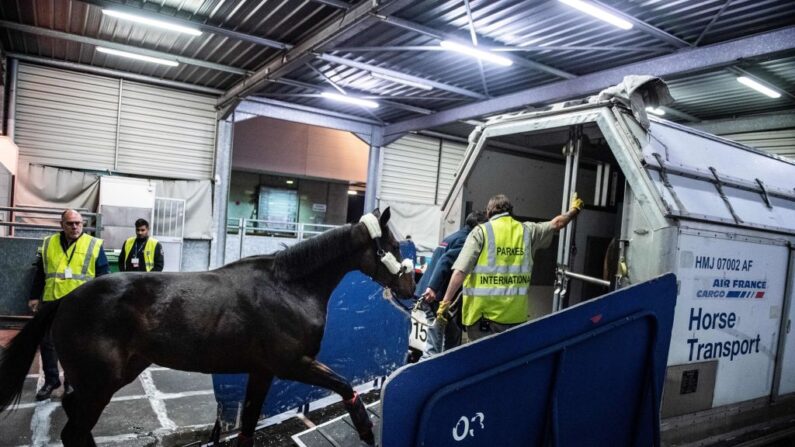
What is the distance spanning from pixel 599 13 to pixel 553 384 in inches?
260

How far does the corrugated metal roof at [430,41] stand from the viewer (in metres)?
7.76

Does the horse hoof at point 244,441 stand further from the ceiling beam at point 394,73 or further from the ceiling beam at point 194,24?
the ceiling beam at point 194,24

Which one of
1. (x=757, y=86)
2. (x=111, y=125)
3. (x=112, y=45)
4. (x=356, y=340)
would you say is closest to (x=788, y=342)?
(x=356, y=340)

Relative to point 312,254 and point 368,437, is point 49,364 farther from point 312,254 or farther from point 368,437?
point 368,437

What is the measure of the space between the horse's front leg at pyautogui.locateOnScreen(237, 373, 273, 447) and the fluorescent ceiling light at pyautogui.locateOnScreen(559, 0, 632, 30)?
21.2 feet

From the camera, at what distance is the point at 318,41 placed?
901 cm

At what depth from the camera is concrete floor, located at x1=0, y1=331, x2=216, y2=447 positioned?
13.4 ft

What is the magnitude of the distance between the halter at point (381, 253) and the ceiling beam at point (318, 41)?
4.79 m

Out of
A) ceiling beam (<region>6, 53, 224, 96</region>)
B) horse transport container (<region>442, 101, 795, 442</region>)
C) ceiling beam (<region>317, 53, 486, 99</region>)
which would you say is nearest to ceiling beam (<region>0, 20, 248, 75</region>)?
ceiling beam (<region>6, 53, 224, 96</region>)

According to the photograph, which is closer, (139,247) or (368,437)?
(368,437)

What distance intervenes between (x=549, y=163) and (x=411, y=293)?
144 inches

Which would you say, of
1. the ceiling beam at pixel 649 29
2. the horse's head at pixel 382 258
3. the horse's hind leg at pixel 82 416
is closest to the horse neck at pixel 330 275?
the horse's head at pixel 382 258

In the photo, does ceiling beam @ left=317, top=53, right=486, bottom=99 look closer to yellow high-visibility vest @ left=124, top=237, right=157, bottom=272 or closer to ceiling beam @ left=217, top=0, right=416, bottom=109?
ceiling beam @ left=217, top=0, right=416, bottom=109

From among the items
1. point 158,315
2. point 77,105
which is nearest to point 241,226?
point 77,105
